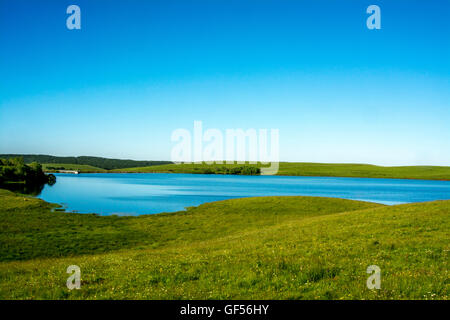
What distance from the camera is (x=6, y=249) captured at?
80.1 feet

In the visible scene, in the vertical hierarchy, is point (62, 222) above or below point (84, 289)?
below

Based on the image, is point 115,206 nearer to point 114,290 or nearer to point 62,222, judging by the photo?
point 62,222

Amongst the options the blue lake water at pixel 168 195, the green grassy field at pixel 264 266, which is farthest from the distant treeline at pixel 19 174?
the green grassy field at pixel 264 266

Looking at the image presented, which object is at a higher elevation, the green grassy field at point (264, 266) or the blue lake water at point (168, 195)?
the green grassy field at point (264, 266)

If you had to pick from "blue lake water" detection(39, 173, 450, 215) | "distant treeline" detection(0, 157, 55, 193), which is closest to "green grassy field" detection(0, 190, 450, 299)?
"blue lake water" detection(39, 173, 450, 215)

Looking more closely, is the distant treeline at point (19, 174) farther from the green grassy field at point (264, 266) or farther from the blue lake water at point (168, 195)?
→ the green grassy field at point (264, 266)

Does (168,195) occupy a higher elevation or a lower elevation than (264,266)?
lower

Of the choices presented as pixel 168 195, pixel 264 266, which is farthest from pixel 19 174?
pixel 264 266

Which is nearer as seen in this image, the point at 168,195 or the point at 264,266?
the point at 264,266

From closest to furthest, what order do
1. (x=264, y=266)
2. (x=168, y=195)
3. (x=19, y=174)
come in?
(x=264, y=266), (x=168, y=195), (x=19, y=174)

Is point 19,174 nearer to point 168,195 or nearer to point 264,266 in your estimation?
point 168,195

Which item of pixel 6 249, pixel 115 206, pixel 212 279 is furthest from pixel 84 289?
pixel 115 206
